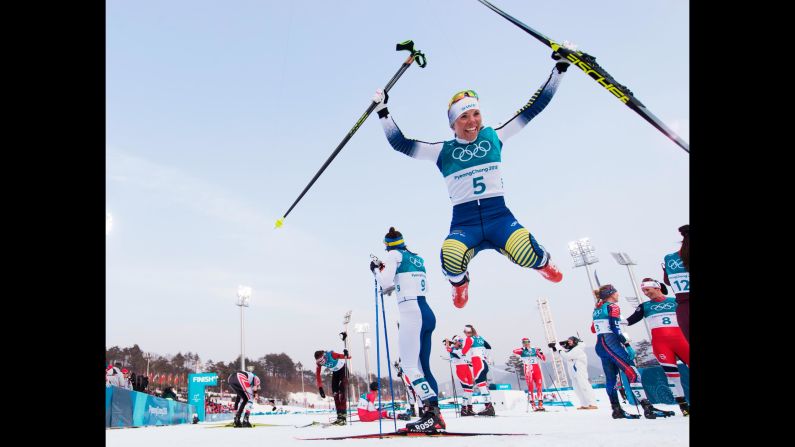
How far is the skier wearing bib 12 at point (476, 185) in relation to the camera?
420cm

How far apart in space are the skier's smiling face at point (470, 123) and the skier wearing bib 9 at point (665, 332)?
4.00 m

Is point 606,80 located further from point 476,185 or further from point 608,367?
point 608,367

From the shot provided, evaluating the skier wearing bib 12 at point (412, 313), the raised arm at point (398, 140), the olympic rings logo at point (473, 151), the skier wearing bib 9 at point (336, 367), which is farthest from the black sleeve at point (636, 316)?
the skier wearing bib 9 at point (336, 367)

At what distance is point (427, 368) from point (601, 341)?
3969 mm

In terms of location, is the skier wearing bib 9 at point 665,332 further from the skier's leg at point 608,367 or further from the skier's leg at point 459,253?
the skier's leg at point 459,253

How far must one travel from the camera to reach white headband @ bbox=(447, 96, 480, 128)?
4668 mm

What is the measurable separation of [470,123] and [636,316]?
15.1 ft

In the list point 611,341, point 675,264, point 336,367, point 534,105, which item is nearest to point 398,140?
point 534,105

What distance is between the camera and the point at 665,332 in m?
6.52

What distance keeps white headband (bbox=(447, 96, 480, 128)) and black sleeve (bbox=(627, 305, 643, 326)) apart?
450 centimetres

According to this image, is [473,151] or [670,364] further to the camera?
[670,364]

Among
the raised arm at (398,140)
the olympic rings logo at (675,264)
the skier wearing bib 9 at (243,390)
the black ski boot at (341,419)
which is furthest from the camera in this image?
the skier wearing bib 9 at (243,390)
